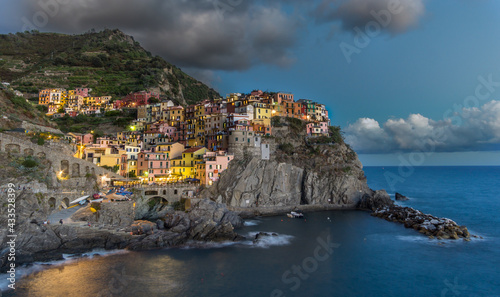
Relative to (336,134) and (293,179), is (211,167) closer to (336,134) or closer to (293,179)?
(293,179)

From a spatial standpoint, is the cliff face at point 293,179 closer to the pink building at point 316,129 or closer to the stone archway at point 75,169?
the pink building at point 316,129

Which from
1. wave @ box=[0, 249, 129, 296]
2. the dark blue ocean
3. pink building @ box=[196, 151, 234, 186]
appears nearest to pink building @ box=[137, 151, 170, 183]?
pink building @ box=[196, 151, 234, 186]

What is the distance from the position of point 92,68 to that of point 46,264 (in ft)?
346

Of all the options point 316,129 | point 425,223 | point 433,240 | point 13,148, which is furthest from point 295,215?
point 13,148

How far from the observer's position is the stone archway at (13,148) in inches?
1470

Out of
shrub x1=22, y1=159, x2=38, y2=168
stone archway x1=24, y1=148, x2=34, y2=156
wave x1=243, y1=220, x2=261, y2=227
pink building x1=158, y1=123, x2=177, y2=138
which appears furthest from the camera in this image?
pink building x1=158, y1=123, x2=177, y2=138

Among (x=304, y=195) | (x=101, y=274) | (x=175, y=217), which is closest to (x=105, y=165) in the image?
(x=175, y=217)

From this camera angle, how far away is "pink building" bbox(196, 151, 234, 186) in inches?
2002

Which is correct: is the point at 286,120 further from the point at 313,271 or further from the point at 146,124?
the point at 313,271

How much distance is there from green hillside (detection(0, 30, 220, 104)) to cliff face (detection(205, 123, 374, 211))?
5160 centimetres

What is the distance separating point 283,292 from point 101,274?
15.0 m

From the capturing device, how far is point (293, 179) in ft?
181

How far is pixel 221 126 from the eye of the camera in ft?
204

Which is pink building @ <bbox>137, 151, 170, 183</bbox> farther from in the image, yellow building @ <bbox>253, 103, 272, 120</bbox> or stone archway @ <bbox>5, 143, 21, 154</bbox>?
yellow building @ <bbox>253, 103, 272, 120</bbox>
